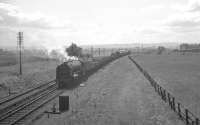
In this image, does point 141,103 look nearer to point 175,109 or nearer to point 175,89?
point 175,109

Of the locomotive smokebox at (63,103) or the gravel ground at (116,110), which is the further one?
the locomotive smokebox at (63,103)

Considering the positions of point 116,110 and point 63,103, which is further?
point 63,103

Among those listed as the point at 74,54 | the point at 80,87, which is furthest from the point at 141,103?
the point at 74,54

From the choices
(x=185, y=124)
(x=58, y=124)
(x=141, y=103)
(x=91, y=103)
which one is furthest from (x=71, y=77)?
(x=185, y=124)

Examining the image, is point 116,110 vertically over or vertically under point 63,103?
under

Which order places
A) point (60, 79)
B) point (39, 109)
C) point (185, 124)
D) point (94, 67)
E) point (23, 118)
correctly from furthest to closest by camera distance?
point (94, 67) → point (60, 79) → point (39, 109) → point (23, 118) → point (185, 124)

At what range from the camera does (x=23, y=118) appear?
1734 centimetres

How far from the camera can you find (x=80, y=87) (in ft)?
100

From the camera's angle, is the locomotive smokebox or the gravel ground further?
the locomotive smokebox

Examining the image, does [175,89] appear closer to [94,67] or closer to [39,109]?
[39,109]

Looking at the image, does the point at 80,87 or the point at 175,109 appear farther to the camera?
the point at 80,87

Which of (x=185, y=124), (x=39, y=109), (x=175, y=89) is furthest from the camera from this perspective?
(x=175, y=89)

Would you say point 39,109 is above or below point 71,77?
below

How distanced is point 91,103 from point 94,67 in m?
24.1
